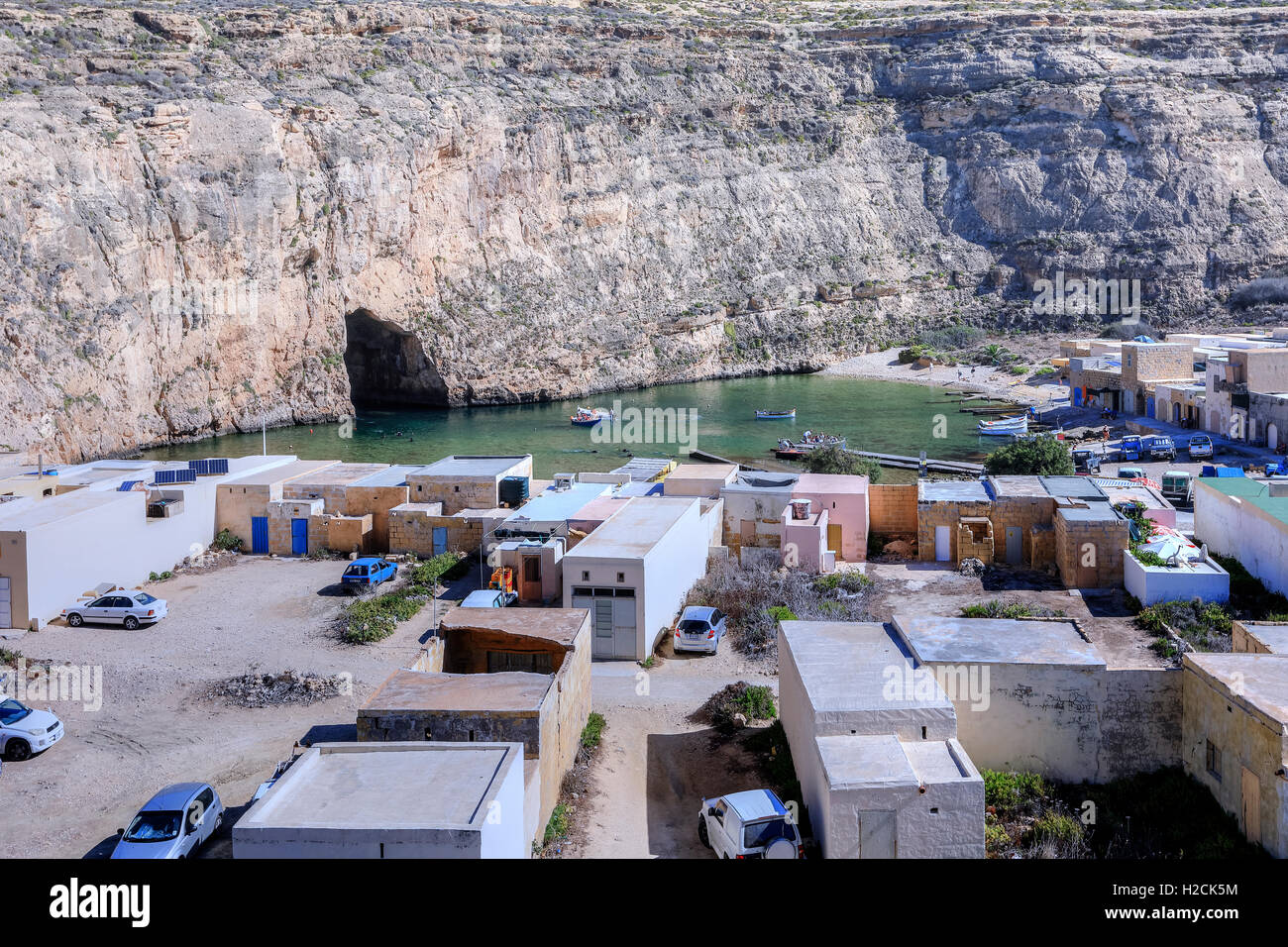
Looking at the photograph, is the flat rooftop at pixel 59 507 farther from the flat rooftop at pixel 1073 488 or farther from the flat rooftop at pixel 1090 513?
the flat rooftop at pixel 1073 488

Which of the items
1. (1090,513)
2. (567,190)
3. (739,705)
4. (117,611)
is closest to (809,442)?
(1090,513)

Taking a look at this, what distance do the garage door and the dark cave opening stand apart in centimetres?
4423

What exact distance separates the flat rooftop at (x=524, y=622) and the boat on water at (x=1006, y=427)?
35763 mm

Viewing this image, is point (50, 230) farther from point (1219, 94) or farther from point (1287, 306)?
point (1219, 94)

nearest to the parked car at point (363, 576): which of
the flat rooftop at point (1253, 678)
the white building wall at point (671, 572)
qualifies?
the white building wall at point (671, 572)

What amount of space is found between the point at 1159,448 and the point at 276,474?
29489mm

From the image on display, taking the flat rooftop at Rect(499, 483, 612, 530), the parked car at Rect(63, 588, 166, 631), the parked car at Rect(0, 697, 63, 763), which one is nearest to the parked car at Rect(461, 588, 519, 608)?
the flat rooftop at Rect(499, 483, 612, 530)

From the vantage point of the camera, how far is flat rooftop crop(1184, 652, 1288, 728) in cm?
1195

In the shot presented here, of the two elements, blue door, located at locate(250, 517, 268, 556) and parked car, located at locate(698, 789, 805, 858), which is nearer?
parked car, located at locate(698, 789, 805, 858)

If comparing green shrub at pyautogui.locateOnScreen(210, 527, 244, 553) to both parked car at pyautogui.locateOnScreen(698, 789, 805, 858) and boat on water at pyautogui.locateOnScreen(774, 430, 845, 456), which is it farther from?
boat on water at pyautogui.locateOnScreen(774, 430, 845, 456)

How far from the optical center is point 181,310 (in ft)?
165

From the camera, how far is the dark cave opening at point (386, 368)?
6219cm

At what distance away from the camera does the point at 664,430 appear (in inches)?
2126
